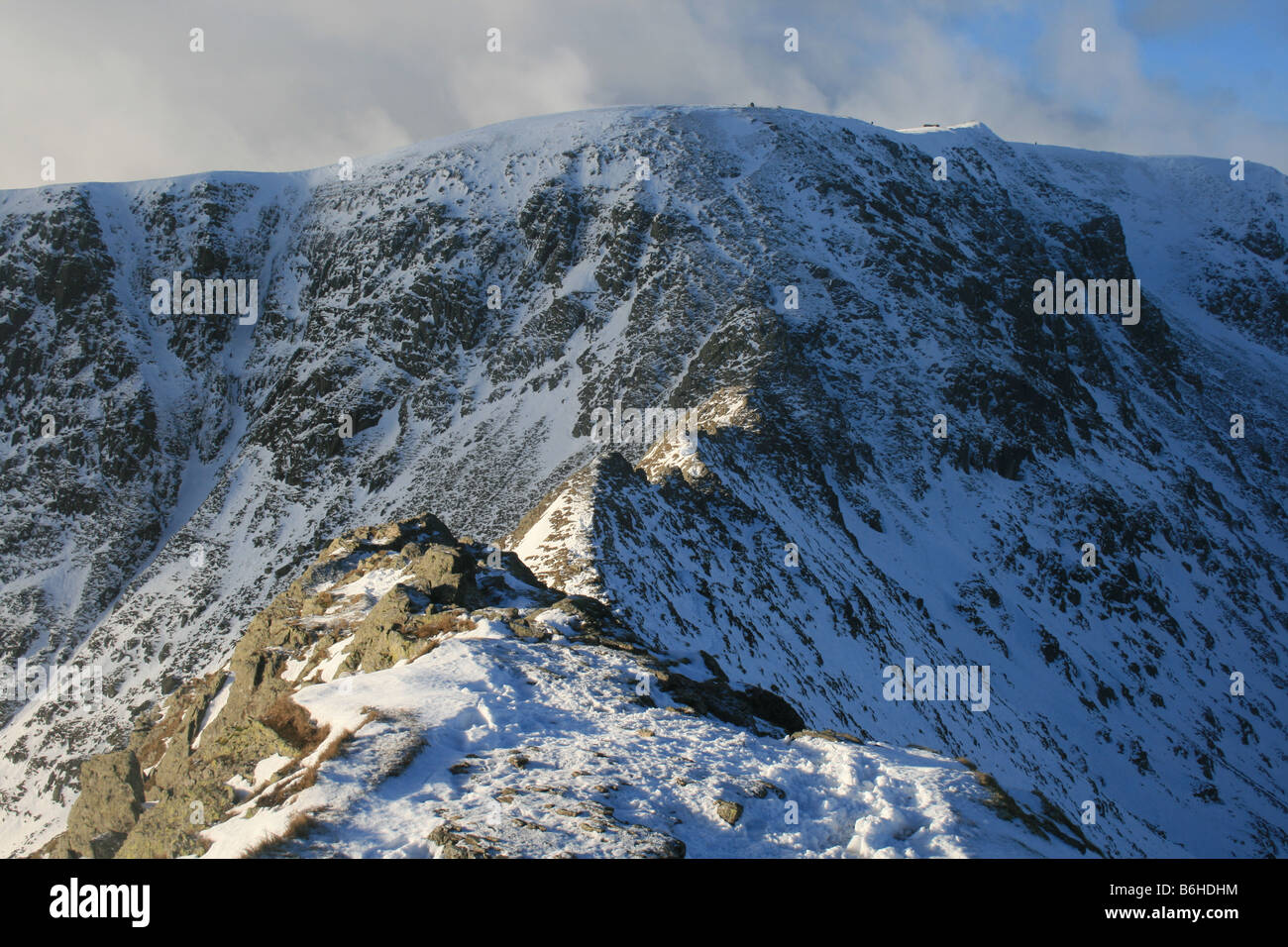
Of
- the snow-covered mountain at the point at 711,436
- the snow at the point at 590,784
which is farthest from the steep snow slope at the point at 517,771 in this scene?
the snow-covered mountain at the point at 711,436

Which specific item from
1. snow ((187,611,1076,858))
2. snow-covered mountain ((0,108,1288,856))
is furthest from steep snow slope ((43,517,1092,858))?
snow-covered mountain ((0,108,1288,856))

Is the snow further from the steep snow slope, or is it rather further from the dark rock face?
the dark rock face

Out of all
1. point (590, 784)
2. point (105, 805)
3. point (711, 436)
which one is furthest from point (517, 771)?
point (711, 436)

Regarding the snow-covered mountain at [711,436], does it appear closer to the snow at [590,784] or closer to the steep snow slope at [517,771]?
the steep snow slope at [517,771]

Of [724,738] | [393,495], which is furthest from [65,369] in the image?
[724,738]

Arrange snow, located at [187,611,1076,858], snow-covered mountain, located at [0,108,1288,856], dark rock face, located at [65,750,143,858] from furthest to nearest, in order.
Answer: snow-covered mountain, located at [0,108,1288,856] < dark rock face, located at [65,750,143,858] < snow, located at [187,611,1076,858]

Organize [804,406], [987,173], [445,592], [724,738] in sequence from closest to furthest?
1. [724,738]
2. [445,592]
3. [804,406]
4. [987,173]

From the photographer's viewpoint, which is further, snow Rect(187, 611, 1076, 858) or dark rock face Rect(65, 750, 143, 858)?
dark rock face Rect(65, 750, 143, 858)

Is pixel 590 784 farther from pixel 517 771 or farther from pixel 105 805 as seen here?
pixel 105 805
